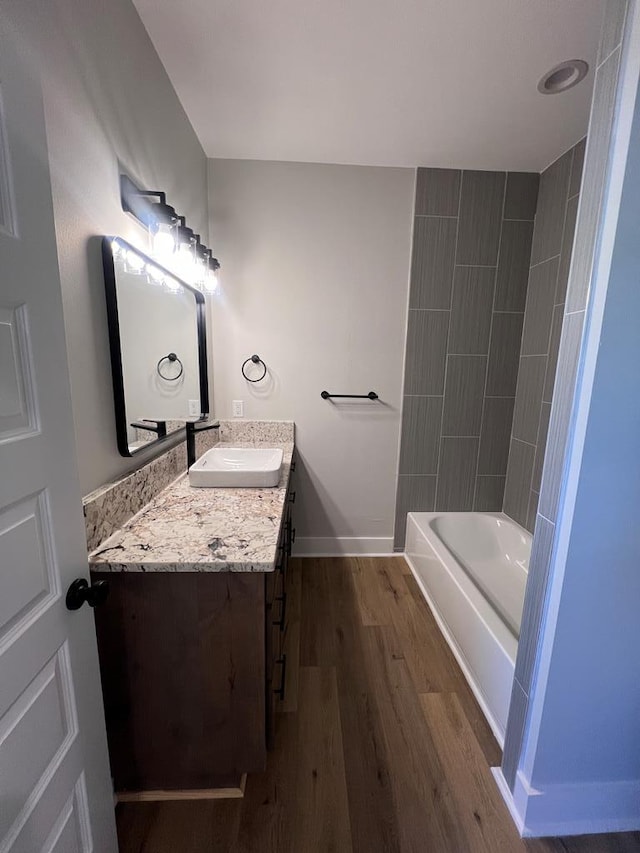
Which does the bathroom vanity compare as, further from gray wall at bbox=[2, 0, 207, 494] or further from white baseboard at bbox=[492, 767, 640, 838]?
white baseboard at bbox=[492, 767, 640, 838]

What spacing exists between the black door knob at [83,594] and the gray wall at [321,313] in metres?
1.68

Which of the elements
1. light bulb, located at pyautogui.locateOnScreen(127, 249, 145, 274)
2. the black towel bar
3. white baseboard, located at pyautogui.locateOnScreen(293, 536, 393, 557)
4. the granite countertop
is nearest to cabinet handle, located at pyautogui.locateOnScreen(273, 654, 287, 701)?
the granite countertop

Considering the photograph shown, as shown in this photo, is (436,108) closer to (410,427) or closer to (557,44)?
(557,44)

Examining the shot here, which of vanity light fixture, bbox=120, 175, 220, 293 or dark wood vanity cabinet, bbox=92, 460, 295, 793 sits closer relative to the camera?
dark wood vanity cabinet, bbox=92, 460, 295, 793

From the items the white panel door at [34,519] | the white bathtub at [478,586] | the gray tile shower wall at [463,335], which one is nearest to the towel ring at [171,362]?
the white panel door at [34,519]

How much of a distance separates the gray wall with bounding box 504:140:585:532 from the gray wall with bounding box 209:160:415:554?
2.61ft

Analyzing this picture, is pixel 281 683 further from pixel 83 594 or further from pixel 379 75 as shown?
pixel 379 75

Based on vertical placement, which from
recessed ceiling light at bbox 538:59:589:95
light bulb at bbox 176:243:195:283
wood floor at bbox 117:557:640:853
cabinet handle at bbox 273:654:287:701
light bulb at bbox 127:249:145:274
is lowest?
wood floor at bbox 117:557:640:853

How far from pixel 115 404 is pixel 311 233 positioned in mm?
1648

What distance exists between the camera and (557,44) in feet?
4.28

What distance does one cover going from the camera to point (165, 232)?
4.57 feet

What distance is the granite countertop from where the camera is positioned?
978mm

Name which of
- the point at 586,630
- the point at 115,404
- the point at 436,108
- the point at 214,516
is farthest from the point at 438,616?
the point at 436,108

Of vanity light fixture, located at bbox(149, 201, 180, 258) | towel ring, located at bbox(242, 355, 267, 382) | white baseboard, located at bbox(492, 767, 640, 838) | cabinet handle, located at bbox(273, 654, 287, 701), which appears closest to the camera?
white baseboard, located at bbox(492, 767, 640, 838)
